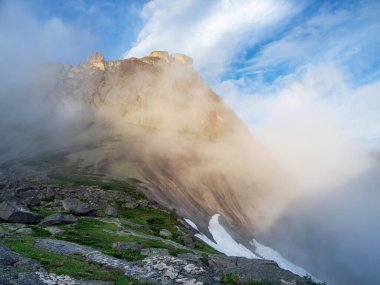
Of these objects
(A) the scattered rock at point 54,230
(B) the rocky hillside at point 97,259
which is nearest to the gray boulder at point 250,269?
(B) the rocky hillside at point 97,259

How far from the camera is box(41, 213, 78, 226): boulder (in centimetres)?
7206

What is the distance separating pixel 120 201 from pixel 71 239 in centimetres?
7273

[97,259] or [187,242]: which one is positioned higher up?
[187,242]

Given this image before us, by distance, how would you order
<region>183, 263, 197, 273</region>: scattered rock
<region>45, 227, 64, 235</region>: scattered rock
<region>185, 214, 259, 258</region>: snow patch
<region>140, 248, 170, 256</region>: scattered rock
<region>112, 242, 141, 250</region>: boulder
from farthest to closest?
1. <region>185, 214, 259, 258</region>: snow patch
2. <region>45, 227, 64, 235</region>: scattered rock
3. <region>112, 242, 141, 250</region>: boulder
4. <region>140, 248, 170, 256</region>: scattered rock
5. <region>183, 263, 197, 273</region>: scattered rock

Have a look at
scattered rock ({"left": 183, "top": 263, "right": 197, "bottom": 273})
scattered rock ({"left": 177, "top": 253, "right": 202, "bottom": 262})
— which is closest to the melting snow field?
scattered rock ({"left": 177, "top": 253, "right": 202, "bottom": 262})

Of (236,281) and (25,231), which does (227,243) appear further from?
(236,281)

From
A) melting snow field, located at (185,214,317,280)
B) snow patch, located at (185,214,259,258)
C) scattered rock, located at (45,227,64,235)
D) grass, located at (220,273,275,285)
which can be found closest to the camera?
grass, located at (220,273,275,285)

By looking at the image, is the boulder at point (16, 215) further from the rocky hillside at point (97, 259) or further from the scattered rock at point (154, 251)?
the scattered rock at point (154, 251)

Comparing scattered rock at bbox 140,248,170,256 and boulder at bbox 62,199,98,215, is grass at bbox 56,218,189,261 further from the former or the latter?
boulder at bbox 62,199,98,215

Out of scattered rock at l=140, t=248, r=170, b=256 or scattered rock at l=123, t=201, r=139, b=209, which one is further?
scattered rock at l=123, t=201, r=139, b=209

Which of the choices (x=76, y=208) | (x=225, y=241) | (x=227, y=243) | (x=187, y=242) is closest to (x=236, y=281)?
(x=187, y=242)

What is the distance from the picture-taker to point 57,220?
73688mm

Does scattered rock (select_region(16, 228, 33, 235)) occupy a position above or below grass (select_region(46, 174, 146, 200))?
below

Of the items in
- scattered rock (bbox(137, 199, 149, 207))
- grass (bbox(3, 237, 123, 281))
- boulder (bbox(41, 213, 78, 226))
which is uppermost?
scattered rock (bbox(137, 199, 149, 207))
